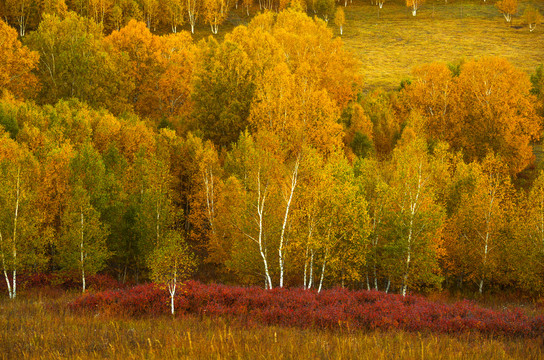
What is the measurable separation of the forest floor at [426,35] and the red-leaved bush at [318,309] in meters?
68.1

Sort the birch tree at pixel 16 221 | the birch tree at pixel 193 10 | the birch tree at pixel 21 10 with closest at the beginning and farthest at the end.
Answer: the birch tree at pixel 16 221, the birch tree at pixel 21 10, the birch tree at pixel 193 10

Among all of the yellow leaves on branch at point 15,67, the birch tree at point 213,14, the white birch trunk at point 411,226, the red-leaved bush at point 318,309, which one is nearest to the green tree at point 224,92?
the white birch trunk at point 411,226

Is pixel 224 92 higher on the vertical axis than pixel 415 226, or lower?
higher

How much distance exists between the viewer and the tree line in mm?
29453

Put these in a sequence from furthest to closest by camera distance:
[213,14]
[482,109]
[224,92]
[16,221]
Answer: [213,14]
[482,109]
[224,92]
[16,221]

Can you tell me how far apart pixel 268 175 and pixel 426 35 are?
10781 centimetres

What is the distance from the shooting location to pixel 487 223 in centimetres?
3484

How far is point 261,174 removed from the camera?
29328 mm

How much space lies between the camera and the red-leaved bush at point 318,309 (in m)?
16.8

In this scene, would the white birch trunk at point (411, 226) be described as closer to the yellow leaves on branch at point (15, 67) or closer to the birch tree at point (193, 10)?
the yellow leaves on branch at point (15, 67)

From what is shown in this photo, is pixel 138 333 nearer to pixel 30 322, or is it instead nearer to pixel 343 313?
pixel 30 322

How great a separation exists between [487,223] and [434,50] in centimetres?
8419

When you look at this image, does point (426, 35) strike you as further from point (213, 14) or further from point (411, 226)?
point (411, 226)

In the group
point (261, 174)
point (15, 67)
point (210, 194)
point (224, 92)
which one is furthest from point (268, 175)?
point (15, 67)
